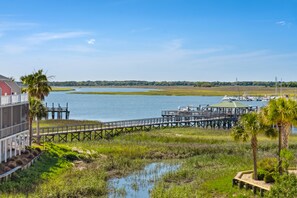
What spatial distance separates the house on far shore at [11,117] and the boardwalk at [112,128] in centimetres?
1042

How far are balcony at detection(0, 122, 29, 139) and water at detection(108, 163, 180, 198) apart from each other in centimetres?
846

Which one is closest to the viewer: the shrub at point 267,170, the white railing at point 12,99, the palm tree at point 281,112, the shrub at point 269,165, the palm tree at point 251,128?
the palm tree at point 281,112

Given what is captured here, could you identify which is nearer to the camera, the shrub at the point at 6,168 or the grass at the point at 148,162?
the grass at the point at 148,162

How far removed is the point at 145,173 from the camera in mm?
35625

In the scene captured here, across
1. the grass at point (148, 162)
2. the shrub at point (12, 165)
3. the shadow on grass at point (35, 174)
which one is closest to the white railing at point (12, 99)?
the shrub at point (12, 165)

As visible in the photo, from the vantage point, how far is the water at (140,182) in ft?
96.1

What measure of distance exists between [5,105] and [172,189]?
13.6m

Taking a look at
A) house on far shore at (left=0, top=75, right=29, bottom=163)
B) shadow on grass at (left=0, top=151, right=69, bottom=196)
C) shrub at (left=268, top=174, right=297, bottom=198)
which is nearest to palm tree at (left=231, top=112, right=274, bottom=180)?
shrub at (left=268, top=174, right=297, bottom=198)

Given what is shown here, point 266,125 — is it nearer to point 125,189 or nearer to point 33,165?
point 125,189

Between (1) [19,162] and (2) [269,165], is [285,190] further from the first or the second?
(1) [19,162]

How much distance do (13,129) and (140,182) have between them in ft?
35.9

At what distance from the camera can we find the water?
29281 millimetres

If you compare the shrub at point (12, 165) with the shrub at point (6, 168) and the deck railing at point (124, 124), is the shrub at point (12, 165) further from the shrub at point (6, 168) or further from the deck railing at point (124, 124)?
the deck railing at point (124, 124)

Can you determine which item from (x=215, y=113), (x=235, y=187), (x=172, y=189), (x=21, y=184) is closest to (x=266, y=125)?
(x=235, y=187)
